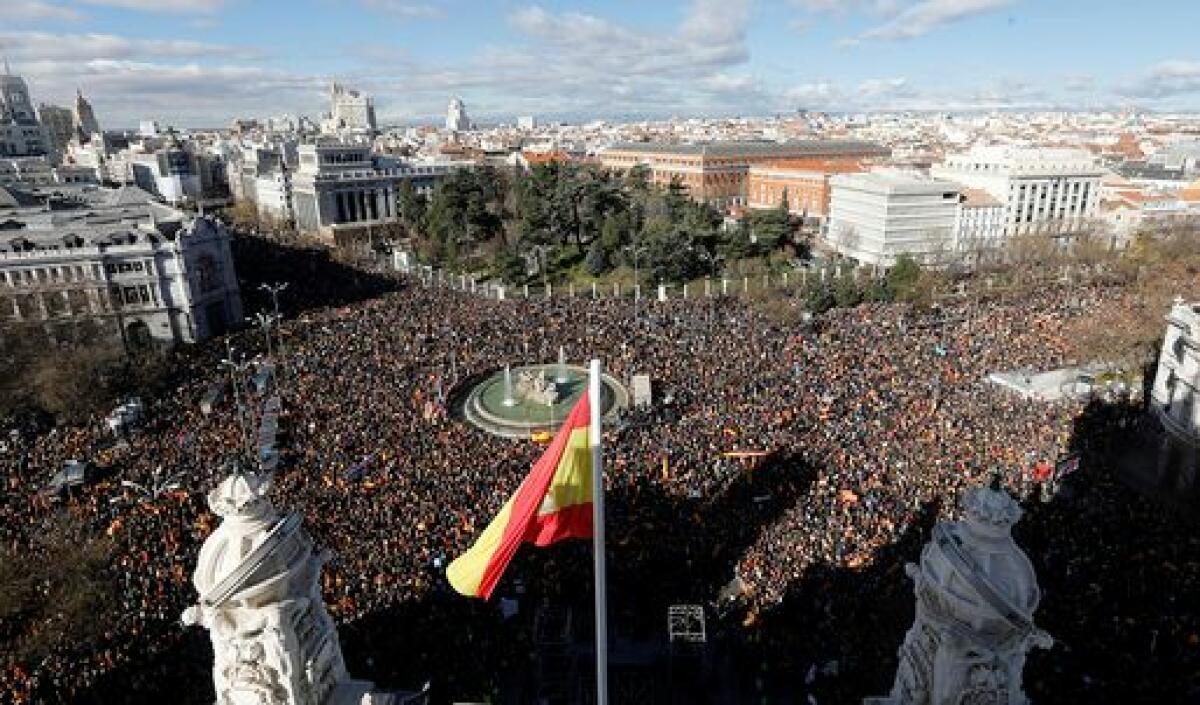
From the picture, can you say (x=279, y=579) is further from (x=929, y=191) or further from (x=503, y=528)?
(x=929, y=191)

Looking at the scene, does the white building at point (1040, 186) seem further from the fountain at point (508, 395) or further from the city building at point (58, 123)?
the city building at point (58, 123)

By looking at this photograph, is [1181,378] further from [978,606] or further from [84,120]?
[84,120]

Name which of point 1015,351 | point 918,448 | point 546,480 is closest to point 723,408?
point 918,448

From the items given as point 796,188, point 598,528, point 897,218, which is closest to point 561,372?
point 598,528

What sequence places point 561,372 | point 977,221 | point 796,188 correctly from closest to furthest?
point 561,372 → point 977,221 → point 796,188

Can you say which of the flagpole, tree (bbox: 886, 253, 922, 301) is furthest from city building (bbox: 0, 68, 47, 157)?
the flagpole

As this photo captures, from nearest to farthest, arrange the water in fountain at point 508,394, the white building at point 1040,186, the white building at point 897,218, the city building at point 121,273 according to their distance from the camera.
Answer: the water in fountain at point 508,394 < the city building at point 121,273 < the white building at point 897,218 < the white building at point 1040,186

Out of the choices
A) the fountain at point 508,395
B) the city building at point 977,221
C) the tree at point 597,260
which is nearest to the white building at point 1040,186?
the city building at point 977,221
